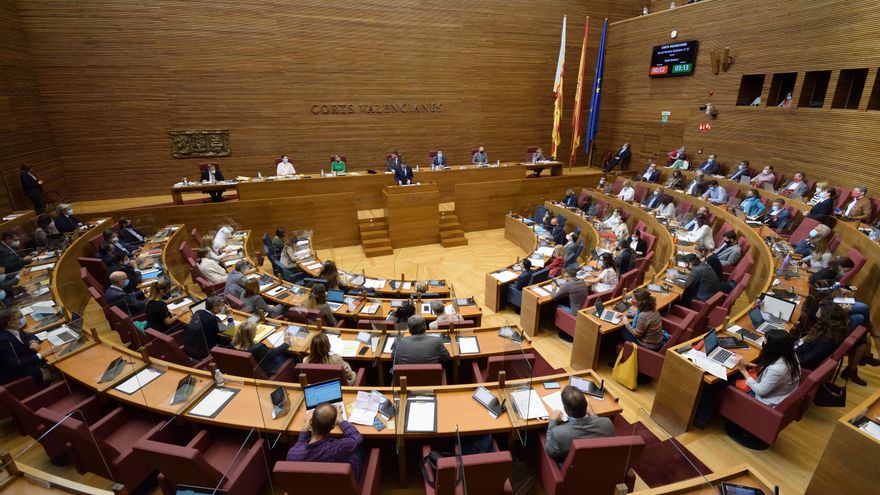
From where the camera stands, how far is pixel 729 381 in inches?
165

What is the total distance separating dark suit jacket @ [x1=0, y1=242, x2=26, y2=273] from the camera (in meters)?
7.03

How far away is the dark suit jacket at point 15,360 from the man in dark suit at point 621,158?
610 inches

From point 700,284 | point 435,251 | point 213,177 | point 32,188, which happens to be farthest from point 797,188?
point 32,188

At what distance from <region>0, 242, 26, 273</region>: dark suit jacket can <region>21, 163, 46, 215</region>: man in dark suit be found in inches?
107

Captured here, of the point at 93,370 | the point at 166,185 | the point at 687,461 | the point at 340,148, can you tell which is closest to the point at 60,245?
the point at 166,185

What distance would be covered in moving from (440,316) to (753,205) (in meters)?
8.09

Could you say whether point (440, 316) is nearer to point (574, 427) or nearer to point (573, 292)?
point (573, 292)

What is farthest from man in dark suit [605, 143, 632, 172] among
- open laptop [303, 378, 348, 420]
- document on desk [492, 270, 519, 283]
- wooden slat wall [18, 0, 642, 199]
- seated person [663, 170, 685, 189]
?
open laptop [303, 378, 348, 420]

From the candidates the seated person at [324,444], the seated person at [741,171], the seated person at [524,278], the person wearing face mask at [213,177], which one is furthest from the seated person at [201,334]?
the seated person at [741,171]

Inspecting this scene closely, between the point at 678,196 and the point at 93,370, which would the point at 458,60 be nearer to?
the point at 678,196

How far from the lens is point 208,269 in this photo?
275 inches

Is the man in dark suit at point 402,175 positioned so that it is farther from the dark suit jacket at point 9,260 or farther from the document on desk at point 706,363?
the document on desk at point 706,363

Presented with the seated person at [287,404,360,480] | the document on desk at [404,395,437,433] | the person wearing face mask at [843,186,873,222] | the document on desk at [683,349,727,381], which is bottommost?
the document on desk at [404,395,437,433]

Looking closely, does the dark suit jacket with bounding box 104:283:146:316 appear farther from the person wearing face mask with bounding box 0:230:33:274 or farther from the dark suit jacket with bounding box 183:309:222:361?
the person wearing face mask with bounding box 0:230:33:274
